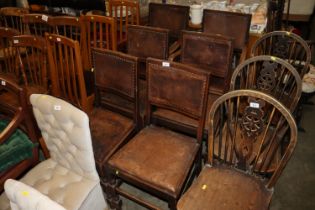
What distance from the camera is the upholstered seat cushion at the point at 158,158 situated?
139 cm

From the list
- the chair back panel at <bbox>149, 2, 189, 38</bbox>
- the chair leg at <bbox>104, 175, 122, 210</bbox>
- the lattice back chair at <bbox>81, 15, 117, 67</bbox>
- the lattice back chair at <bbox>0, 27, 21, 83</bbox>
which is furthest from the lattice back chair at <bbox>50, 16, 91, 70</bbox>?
the chair leg at <bbox>104, 175, 122, 210</bbox>

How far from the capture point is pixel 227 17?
2273 millimetres

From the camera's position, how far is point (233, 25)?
2258 mm

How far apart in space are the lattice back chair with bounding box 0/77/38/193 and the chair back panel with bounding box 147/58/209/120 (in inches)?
28.8

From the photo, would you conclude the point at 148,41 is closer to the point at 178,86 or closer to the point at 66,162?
the point at 178,86

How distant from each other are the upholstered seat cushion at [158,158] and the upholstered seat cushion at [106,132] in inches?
3.0

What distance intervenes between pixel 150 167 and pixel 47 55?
1147mm

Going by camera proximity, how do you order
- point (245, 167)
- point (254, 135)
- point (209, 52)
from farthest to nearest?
point (209, 52) < point (245, 167) < point (254, 135)

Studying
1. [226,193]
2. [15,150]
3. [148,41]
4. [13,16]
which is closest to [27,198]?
[15,150]

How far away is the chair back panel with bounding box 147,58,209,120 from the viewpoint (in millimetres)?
1439

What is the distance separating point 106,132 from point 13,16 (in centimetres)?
197

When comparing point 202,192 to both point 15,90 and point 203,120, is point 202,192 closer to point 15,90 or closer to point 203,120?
point 203,120

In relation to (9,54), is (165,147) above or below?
below

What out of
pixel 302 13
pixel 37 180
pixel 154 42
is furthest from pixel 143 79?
pixel 302 13
